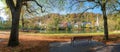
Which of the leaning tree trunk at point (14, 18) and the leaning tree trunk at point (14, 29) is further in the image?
the leaning tree trunk at point (14, 29)

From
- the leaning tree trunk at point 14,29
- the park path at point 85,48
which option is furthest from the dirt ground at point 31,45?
the park path at point 85,48

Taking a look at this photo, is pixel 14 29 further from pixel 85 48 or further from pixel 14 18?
pixel 85 48

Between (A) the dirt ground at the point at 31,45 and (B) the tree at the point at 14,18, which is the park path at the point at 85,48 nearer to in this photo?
(A) the dirt ground at the point at 31,45

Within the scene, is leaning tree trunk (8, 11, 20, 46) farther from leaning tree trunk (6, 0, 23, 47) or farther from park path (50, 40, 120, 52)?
park path (50, 40, 120, 52)

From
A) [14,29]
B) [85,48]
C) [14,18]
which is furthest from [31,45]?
[85,48]

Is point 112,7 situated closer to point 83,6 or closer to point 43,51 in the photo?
point 83,6

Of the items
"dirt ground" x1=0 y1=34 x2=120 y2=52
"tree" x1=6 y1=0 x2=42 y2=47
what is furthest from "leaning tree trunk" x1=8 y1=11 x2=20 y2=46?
"dirt ground" x1=0 y1=34 x2=120 y2=52

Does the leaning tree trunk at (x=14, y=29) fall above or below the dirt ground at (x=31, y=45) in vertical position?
above

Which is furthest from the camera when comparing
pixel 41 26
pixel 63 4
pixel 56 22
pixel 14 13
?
pixel 56 22

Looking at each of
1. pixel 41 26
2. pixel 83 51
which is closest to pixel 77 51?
pixel 83 51

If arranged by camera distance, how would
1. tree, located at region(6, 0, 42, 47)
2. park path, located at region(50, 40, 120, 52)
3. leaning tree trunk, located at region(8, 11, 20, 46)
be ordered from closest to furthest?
park path, located at region(50, 40, 120, 52), tree, located at region(6, 0, 42, 47), leaning tree trunk, located at region(8, 11, 20, 46)

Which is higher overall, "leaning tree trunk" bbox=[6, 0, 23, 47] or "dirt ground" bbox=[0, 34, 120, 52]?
"leaning tree trunk" bbox=[6, 0, 23, 47]

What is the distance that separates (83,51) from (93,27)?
66.0 m

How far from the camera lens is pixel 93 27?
79.6 m
